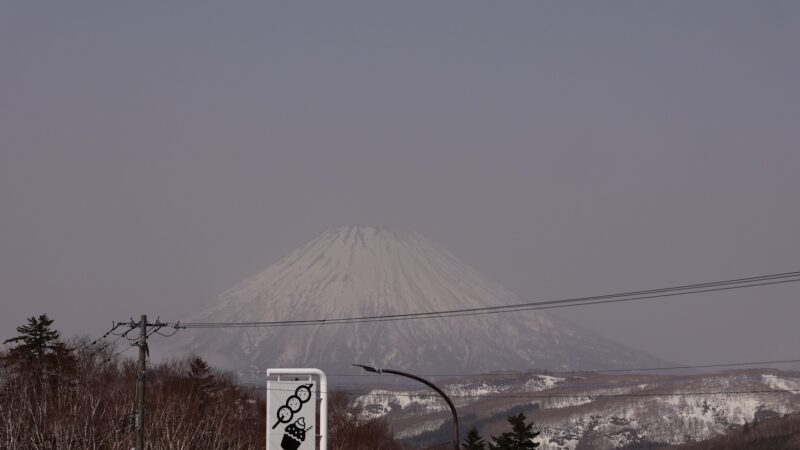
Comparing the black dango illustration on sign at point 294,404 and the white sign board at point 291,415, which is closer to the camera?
the white sign board at point 291,415

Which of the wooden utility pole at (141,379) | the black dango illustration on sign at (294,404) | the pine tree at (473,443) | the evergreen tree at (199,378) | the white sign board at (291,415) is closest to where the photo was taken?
the wooden utility pole at (141,379)

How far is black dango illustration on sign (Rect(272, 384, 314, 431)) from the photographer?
81.0 metres

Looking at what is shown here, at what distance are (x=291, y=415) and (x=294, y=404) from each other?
0.81 meters

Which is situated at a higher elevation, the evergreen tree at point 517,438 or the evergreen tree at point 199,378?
the evergreen tree at point 199,378

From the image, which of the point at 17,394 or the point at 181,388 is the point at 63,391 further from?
the point at 181,388

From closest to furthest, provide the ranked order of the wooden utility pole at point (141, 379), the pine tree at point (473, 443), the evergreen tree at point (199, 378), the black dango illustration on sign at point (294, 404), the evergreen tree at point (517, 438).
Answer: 1. the wooden utility pole at point (141, 379)
2. the black dango illustration on sign at point (294, 404)
3. the evergreen tree at point (517, 438)
4. the pine tree at point (473, 443)
5. the evergreen tree at point (199, 378)

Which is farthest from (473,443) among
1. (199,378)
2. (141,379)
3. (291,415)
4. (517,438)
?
(141,379)

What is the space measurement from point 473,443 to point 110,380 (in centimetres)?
3451

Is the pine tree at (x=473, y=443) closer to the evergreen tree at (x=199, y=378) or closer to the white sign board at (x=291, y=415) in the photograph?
the evergreen tree at (x=199, y=378)

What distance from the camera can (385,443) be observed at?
174500mm

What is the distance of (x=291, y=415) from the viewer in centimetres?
8106

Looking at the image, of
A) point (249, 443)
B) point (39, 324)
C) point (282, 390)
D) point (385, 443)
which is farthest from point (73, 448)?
point (385, 443)

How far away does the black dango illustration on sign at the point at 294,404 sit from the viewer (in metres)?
81.0

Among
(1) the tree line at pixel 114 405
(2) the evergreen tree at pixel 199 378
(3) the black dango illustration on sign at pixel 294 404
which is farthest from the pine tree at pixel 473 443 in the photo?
(3) the black dango illustration on sign at pixel 294 404
